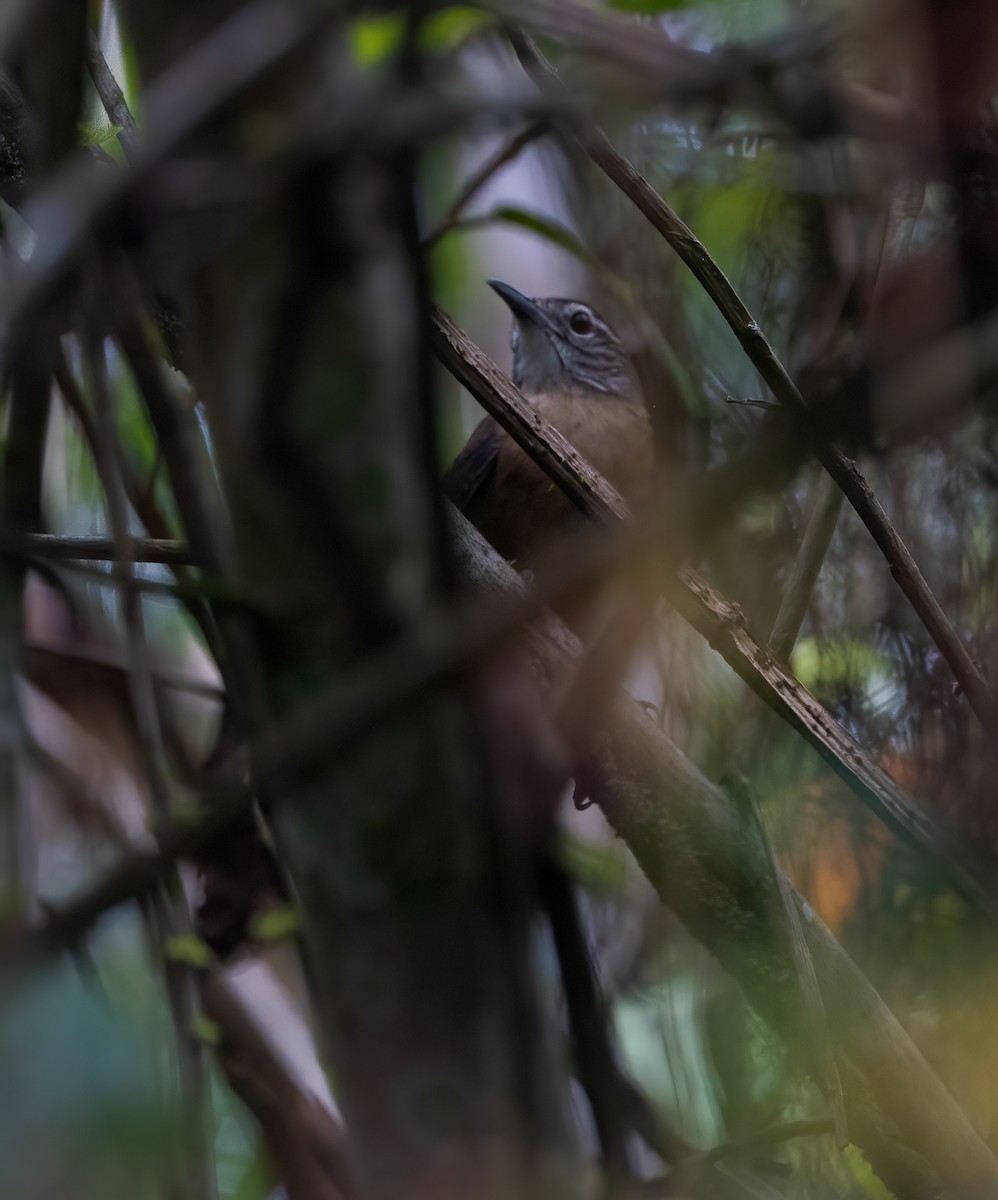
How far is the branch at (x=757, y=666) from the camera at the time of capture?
2068 mm

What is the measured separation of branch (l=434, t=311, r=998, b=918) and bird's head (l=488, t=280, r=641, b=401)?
234cm

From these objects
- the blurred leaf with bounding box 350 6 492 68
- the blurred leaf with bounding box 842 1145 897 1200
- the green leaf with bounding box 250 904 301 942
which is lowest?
the blurred leaf with bounding box 842 1145 897 1200

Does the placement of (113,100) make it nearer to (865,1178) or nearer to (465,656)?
(465,656)

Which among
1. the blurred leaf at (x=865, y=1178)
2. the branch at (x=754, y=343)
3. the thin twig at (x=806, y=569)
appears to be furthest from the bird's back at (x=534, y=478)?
the blurred leaf at (x=865, y=1178)

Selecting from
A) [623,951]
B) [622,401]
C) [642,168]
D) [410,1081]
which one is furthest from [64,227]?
[622,401]

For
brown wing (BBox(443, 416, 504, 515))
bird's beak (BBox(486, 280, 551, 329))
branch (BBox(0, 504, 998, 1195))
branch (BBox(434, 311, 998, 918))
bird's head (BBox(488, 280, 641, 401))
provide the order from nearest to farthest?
branch (BBox(0, 504, 998, 1195)), branch (BBox(434, 311, 998, 918)), brown wing (BBox(443, 416, 504, 515)), bird's beak (BBox(486, 280, 551, 329)), bird's head (BBox(488, 280, 641, 401))

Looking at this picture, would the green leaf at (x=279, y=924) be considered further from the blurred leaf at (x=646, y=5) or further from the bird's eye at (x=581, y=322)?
the bird's eye at (x=581, y=322)

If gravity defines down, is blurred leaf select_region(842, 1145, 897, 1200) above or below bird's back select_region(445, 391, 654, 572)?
below

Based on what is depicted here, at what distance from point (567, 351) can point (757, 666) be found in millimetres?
2934

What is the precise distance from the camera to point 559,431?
380 centimetres

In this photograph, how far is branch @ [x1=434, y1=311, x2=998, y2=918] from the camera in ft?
6.79

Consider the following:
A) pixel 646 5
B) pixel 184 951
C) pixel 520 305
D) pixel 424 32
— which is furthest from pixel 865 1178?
pixel 520 305

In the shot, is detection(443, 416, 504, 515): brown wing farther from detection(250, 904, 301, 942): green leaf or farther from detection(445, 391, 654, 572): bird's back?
detection(250, 904, 301, 942): green leaf

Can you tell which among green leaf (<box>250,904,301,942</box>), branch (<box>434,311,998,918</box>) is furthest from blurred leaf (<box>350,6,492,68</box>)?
green leaf (<box>250,904,301,942</box>)
